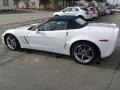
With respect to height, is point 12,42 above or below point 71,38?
below

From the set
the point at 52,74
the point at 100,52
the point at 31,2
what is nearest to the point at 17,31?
the point at 52,74

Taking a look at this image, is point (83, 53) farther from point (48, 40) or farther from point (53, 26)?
point (53, 26)

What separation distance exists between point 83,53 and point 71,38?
1.96 ft

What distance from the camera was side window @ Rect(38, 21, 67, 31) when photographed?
6.37 metres

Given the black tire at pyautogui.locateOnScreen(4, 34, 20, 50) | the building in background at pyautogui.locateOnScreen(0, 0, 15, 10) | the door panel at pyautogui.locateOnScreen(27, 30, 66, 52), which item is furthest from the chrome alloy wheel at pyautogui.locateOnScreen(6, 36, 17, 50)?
the building in background at pyautogui.locateOnScreen(0, 0, 15, 10)

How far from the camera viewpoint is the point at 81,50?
595 centimetres

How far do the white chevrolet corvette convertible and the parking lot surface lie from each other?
1.17 ft

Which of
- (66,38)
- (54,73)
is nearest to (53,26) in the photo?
(66,38)

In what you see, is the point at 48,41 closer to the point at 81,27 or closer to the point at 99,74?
the point at 81,27

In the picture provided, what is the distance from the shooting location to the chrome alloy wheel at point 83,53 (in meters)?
5.83

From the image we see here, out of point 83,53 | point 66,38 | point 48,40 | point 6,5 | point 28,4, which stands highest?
point 28,4

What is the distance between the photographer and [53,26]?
258 inches

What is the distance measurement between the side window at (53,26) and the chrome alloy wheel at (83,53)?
894 mm

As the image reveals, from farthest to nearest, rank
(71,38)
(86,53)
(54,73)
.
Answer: (71,38)
(86,53)
(54,73)
